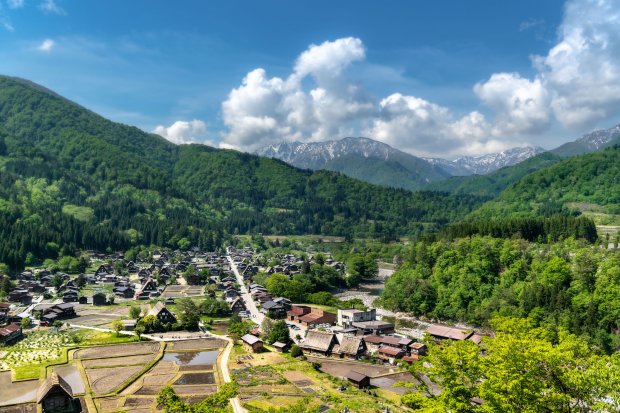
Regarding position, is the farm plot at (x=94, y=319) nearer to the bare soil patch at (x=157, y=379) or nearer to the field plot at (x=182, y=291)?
the field plot at (x=182, y=291)

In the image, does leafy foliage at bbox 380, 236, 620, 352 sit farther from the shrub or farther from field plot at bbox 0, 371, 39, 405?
field plot at bbox 0, 371, 39, 405

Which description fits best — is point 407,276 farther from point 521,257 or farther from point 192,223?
point 192,223

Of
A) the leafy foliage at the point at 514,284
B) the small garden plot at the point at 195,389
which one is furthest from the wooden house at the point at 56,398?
the leafy foliage at the point at 514,284

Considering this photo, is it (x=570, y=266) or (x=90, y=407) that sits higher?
(x=570, y=266)

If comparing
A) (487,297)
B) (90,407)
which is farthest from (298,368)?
(487,297)

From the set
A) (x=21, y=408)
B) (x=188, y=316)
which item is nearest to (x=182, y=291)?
(x=188, y=316)
